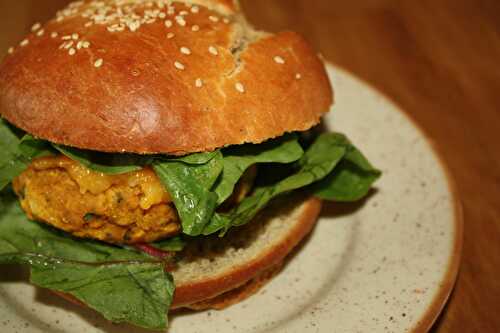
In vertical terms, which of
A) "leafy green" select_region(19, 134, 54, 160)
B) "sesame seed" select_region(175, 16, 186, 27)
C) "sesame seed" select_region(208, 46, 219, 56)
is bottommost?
"leafy green" select_region(19, 134, 54, 160)

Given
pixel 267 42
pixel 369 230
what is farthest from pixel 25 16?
pixel 369 230

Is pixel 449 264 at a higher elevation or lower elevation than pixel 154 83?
lower

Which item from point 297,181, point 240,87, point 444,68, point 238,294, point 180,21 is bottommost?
point 238,294

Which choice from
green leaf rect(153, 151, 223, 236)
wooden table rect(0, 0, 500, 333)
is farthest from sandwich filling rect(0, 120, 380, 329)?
wooden table rect(0, 0, 500, 333)

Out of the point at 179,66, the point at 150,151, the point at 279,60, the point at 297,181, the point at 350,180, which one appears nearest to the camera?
the point at 150,151

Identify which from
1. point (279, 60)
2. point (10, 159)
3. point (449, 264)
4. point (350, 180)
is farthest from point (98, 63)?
point (449, 264)

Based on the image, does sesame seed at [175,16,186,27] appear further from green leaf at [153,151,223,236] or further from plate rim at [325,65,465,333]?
plate rim at [325,65,465,333]

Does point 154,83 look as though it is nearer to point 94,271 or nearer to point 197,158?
point 197,158
